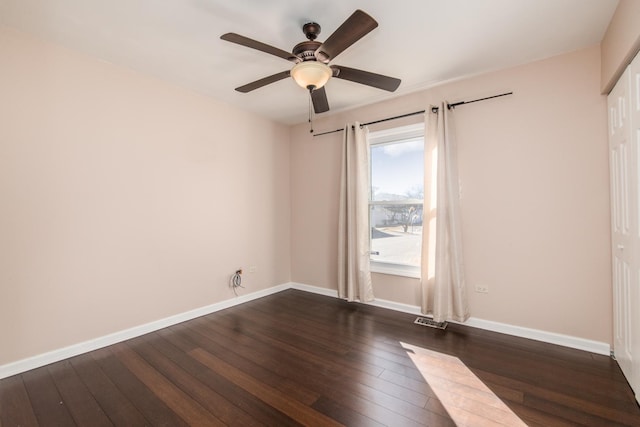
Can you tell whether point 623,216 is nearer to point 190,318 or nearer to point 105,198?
point 190,318

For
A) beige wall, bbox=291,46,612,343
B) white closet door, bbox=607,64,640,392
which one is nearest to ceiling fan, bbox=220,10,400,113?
beige wall, bbox=291,46,612,343

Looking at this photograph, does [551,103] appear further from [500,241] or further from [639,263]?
[639,263]

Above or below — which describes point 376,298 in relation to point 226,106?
below

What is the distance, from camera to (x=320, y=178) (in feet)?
14.3

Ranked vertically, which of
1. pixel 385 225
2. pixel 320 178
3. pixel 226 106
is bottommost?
pixel 385 225

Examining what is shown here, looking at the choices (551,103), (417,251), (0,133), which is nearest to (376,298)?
(417,251)

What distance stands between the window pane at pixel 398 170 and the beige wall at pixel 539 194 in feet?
1.75

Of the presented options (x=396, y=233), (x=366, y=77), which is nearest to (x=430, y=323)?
(x=396, y=233)

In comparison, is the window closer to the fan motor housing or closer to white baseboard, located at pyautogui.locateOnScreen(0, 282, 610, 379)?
white baseboard, located at pyautogui.locateOnScreen(0, 282, 610, 379)

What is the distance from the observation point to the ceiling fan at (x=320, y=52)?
65.7 inches

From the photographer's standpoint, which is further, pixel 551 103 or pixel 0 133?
pixel 551 103

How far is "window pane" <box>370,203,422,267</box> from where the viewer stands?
359 cm

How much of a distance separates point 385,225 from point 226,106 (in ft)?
8.70

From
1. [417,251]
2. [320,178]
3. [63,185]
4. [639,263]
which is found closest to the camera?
[639,263]
